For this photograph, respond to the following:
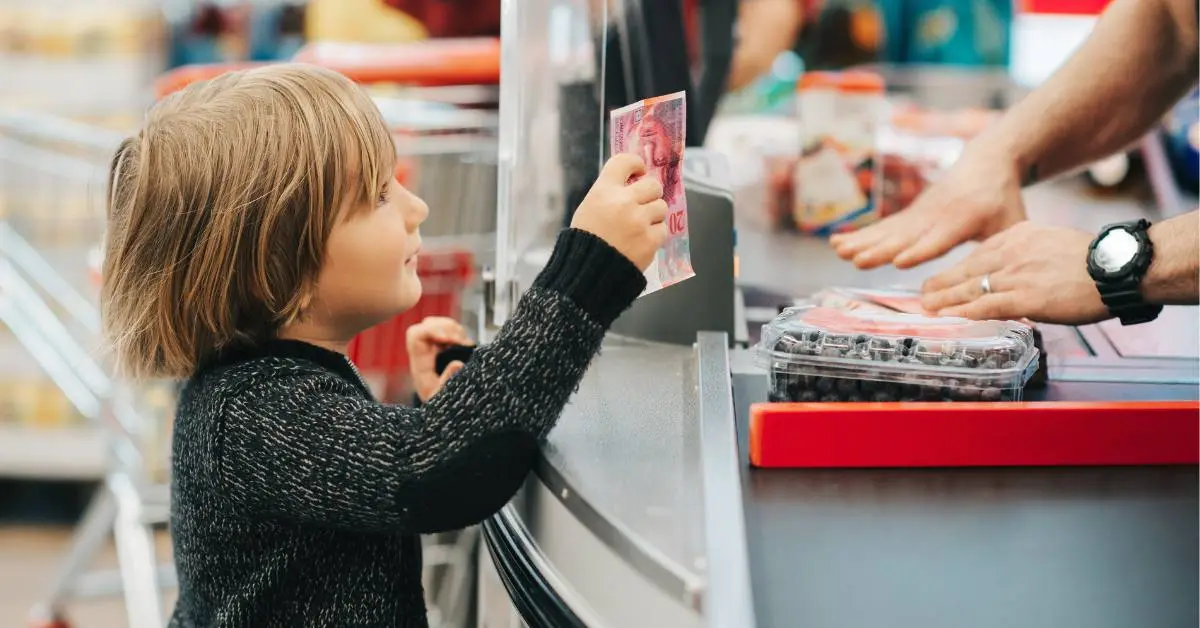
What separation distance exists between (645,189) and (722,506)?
33cm

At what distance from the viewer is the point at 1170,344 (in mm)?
1495

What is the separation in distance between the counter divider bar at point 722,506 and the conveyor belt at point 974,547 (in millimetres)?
43

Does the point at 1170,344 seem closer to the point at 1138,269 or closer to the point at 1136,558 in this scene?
the point at 1138,269

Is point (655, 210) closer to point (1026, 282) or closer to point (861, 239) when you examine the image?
point (1026, 282)

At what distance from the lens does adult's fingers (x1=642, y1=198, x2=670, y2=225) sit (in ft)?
3.59

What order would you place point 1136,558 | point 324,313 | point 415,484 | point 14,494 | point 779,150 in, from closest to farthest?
point 1136,558 → point 415,484 → point 324,313 → point 779,150 → point 14,494

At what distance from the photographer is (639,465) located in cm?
103

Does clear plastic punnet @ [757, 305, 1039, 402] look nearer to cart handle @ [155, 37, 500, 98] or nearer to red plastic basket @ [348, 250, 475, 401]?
red plastic basket @ [348, 250, 475, 401]

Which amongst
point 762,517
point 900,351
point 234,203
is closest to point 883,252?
point 900,351

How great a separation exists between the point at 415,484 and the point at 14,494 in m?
4.00

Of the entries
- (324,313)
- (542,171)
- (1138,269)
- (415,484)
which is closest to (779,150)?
(542,171)

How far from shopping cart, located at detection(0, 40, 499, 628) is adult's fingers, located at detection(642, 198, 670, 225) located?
4.68ft

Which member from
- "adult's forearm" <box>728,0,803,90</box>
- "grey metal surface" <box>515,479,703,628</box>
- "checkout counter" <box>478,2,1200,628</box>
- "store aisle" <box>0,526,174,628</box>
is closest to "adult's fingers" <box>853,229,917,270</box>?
"checkout counter" <box>478,2,1200,628</box>

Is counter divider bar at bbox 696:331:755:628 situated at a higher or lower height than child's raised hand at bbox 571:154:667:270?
lower
